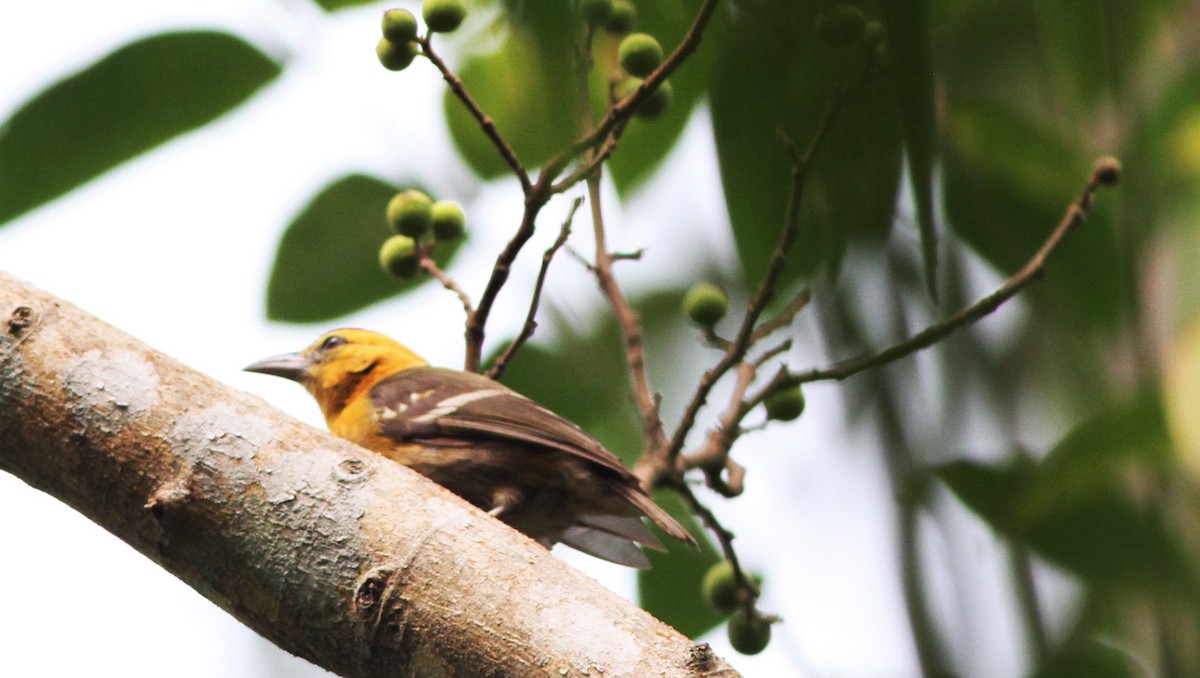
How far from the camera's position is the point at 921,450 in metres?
1.48

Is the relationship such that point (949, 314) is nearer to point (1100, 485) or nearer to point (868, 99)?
point (868, 99)

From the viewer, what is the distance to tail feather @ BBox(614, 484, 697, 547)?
3.30 m

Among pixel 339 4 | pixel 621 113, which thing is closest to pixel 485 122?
pixel 621 113

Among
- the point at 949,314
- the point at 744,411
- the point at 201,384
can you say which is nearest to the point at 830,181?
the point at 949,314

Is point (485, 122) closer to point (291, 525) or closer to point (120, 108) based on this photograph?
point (120, 108)

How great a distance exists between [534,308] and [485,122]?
0.56m

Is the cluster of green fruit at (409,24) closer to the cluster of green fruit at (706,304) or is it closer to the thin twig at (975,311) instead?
the cluster of green fruit at (706,304)

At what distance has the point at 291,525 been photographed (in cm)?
232

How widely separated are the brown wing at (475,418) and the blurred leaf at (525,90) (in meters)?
0.70

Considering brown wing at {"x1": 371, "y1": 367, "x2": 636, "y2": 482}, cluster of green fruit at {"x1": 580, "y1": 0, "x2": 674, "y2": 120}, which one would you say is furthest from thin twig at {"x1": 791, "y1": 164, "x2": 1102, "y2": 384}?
brown wing at {"x1": 371, "y1": 367, "x2": 636, "y2": 482}

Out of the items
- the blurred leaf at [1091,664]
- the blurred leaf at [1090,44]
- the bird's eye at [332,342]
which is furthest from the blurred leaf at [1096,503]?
the bird's eye at [332,342]

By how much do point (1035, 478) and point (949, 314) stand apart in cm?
27

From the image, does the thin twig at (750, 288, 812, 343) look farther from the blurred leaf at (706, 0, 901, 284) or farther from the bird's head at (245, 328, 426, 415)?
the bird's head at (245, 328, 426, 415)

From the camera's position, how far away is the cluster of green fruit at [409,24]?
308 cm
